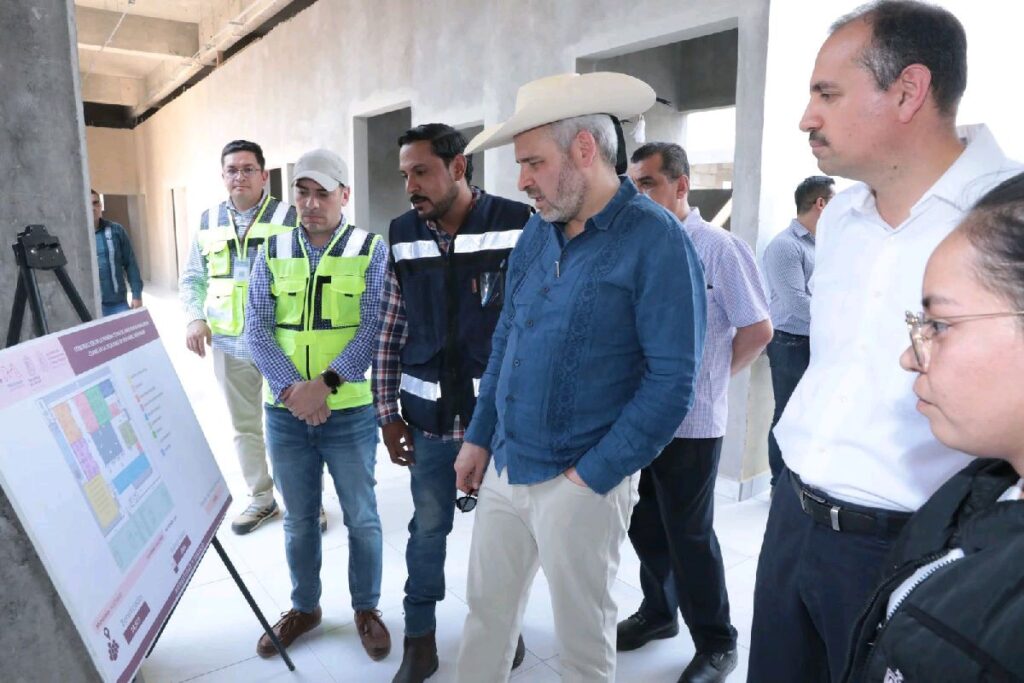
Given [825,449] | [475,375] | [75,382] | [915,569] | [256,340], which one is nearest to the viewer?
[915,569]

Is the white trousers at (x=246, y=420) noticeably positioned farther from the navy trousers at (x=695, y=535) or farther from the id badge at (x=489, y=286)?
the navy trousers at (x=695, y=535)

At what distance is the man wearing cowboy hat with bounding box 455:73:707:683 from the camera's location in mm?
1388

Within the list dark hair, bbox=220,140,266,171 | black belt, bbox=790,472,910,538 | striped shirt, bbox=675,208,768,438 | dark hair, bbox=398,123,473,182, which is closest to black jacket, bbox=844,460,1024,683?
black belt, bbox=790,472,910,538

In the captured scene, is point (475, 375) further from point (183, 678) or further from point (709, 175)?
point (709, 175)

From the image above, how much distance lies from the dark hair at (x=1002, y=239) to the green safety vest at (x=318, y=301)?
1844 millimetres

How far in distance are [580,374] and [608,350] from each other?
0.27ft

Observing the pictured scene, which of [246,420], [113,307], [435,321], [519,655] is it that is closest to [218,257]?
[246,420]

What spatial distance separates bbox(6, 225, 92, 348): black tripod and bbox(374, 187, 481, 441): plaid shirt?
0.85 meters

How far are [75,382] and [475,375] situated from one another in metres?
1.03

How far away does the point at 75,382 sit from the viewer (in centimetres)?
127

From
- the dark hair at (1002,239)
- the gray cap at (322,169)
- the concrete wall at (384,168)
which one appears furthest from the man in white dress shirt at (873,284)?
the concrete wall at (384,168)

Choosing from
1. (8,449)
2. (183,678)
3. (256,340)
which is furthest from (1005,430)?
(183,678)

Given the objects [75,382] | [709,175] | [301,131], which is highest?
[301,131]

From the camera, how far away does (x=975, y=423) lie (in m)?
0.70
